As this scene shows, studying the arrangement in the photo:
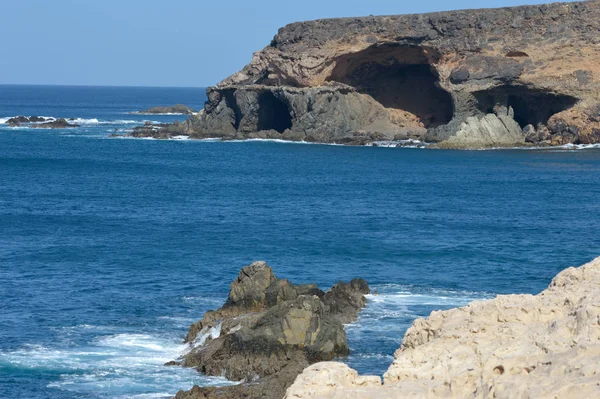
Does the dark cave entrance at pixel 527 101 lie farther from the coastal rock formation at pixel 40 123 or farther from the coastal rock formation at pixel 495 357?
the coastal rock formation at pixel 495 357

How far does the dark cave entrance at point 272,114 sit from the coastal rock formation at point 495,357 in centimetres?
7361

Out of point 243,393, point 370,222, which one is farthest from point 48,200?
point 243,393

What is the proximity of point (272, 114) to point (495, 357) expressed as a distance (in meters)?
79.3

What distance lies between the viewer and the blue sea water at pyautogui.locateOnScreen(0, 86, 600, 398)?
23.2 meters

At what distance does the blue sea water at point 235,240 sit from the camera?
23.2 metres

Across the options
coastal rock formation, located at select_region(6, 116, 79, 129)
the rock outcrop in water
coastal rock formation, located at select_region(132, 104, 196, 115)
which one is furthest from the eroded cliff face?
the rock outcrop in water

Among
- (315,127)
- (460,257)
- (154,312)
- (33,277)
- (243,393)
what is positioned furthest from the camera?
(315,127)

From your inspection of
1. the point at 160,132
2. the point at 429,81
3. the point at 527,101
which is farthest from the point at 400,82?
the point at 160,132

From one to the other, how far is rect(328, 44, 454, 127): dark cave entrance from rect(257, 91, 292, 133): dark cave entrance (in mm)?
6420

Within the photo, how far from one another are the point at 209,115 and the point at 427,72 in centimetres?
2140

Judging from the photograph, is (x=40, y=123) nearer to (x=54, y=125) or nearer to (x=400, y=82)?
(x=54, y=125)

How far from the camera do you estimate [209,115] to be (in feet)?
299

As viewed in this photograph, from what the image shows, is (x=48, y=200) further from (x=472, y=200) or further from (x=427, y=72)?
(x=427, y=72)

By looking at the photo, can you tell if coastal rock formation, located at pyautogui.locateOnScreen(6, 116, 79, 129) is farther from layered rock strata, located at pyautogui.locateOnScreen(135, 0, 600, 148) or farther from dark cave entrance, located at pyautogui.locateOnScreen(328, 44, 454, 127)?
dark cave entrance, located at pyautogui.locateOnScreen(328, 44, 454, 127)
